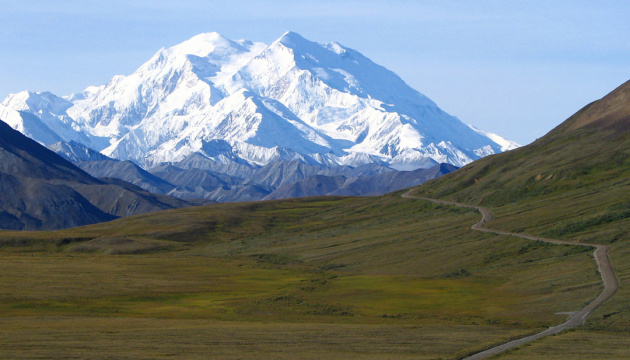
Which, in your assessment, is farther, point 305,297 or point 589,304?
point 305,297

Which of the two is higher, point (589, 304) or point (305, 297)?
point (305, 297)

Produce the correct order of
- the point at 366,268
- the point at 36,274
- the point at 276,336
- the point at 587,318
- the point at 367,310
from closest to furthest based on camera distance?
the point at 276,336 < the point at 587,318 < the point at 367,310 < the point at 36,274 < the point at 366,268

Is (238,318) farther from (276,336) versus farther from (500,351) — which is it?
(500,351)

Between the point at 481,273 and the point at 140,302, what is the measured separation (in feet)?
175

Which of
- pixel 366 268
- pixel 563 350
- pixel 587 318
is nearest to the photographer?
pixel 563 350

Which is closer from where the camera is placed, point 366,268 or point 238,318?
point 238,318

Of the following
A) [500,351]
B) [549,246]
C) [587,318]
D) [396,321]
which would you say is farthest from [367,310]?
[549,246]

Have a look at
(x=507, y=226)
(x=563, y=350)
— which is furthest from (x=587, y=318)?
(x=507, y=226)

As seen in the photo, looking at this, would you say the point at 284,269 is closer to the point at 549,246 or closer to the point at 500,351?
the point at 549,246

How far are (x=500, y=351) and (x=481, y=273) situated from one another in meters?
67.2

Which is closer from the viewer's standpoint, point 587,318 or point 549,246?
point 587,318

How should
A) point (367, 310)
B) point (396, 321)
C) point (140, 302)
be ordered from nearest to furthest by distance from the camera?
point (396, 321) < point (367, 310) < point (140, 302)

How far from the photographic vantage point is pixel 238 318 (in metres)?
103

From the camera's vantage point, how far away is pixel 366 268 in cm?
15950
